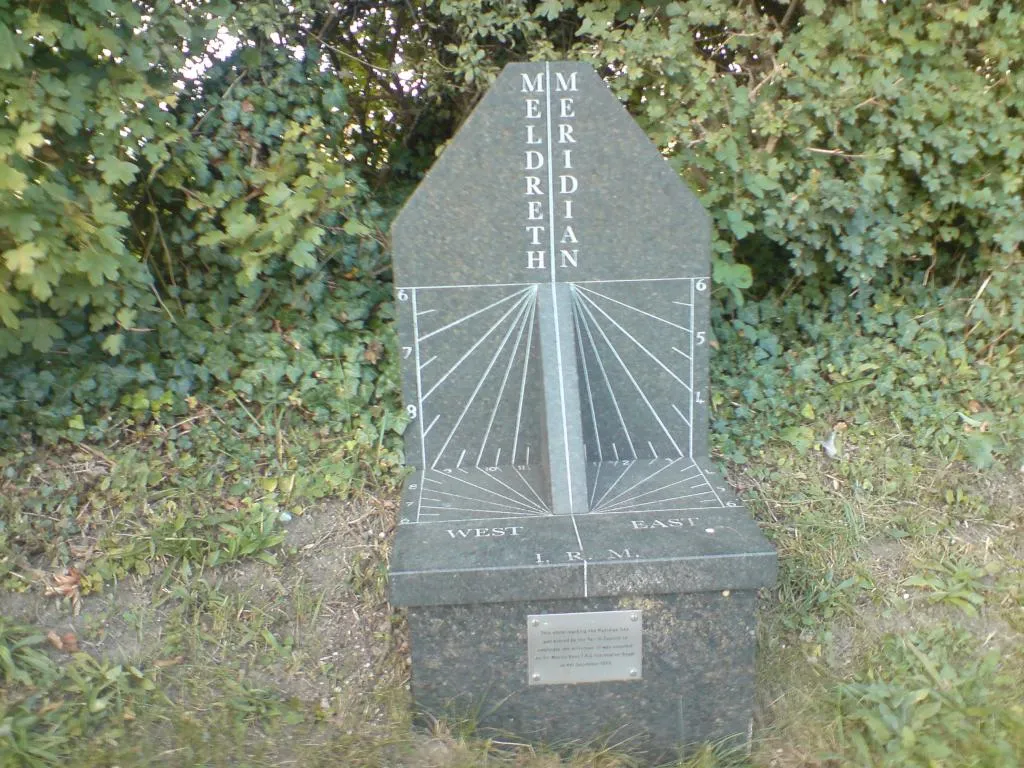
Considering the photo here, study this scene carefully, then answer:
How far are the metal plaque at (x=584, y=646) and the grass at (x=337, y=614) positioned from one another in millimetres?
240

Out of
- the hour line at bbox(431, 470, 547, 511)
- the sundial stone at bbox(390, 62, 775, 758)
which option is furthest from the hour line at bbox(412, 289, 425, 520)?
the hour line at bbox(431, 470, 547, 511)

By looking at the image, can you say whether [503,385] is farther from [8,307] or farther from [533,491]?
[8,307]

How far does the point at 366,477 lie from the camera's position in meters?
3.23

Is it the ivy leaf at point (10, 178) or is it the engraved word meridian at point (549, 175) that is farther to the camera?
the engraved word meridian at point (549, 175)

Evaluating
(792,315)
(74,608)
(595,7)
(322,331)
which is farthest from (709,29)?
(74,608)

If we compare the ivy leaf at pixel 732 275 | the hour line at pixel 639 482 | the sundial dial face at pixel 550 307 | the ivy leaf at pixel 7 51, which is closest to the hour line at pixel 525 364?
the sundial dial face at pixel 550 307

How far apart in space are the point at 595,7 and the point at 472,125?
3.44 ft

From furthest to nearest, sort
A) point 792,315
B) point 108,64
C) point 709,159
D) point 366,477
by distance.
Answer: point 792,315
point 709,159
point 366,477
point 108,64

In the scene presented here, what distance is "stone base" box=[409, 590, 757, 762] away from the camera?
2.39 metres

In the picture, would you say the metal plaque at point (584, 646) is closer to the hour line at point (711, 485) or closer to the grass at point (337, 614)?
the grass at point (337, 614)

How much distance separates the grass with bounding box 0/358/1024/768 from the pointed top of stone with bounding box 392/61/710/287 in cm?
87

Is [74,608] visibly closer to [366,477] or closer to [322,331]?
[366,477]

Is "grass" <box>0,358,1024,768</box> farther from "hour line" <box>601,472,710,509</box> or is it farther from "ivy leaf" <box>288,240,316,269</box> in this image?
"ivy leaf" <box>288,240,316,269</box>

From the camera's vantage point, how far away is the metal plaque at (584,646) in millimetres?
2387
